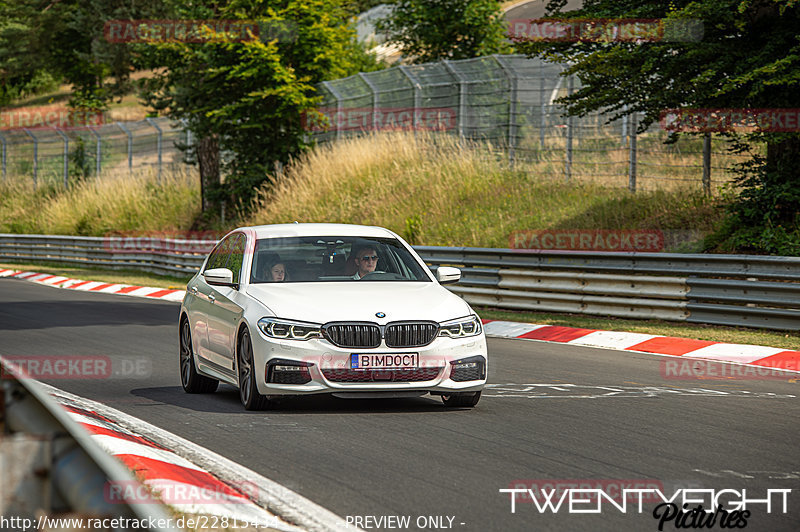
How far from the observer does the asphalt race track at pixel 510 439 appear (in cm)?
570

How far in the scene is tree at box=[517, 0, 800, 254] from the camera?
15.9 metres

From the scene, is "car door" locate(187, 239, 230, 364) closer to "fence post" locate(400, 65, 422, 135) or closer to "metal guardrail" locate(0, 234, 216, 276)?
"metal guardrail" locate(0, 234, 216, 276)

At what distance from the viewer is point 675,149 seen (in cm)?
2450

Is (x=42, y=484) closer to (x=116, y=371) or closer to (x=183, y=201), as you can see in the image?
(x=116, y=371)

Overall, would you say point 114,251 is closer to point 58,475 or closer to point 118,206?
point 118,206

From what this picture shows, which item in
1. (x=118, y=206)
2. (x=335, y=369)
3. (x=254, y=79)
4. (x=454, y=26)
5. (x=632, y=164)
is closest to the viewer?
(x=335, y=369)

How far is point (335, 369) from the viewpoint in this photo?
8500 mm

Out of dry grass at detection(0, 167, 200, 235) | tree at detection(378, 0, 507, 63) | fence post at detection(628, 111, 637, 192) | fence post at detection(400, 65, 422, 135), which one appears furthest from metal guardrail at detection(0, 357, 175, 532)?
tree at detection(378, 0, 507, 63)

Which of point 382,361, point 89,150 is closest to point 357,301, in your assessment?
point 382,361

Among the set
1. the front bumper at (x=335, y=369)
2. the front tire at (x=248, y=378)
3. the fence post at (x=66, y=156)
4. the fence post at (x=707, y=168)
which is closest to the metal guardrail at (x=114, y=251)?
the fence post at (x=66, y=156)

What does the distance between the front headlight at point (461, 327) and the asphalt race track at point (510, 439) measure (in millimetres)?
623

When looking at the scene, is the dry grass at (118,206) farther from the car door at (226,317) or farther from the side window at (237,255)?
the car door at (226,317)

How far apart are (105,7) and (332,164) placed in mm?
53535

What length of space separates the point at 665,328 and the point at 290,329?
8.67 meters
